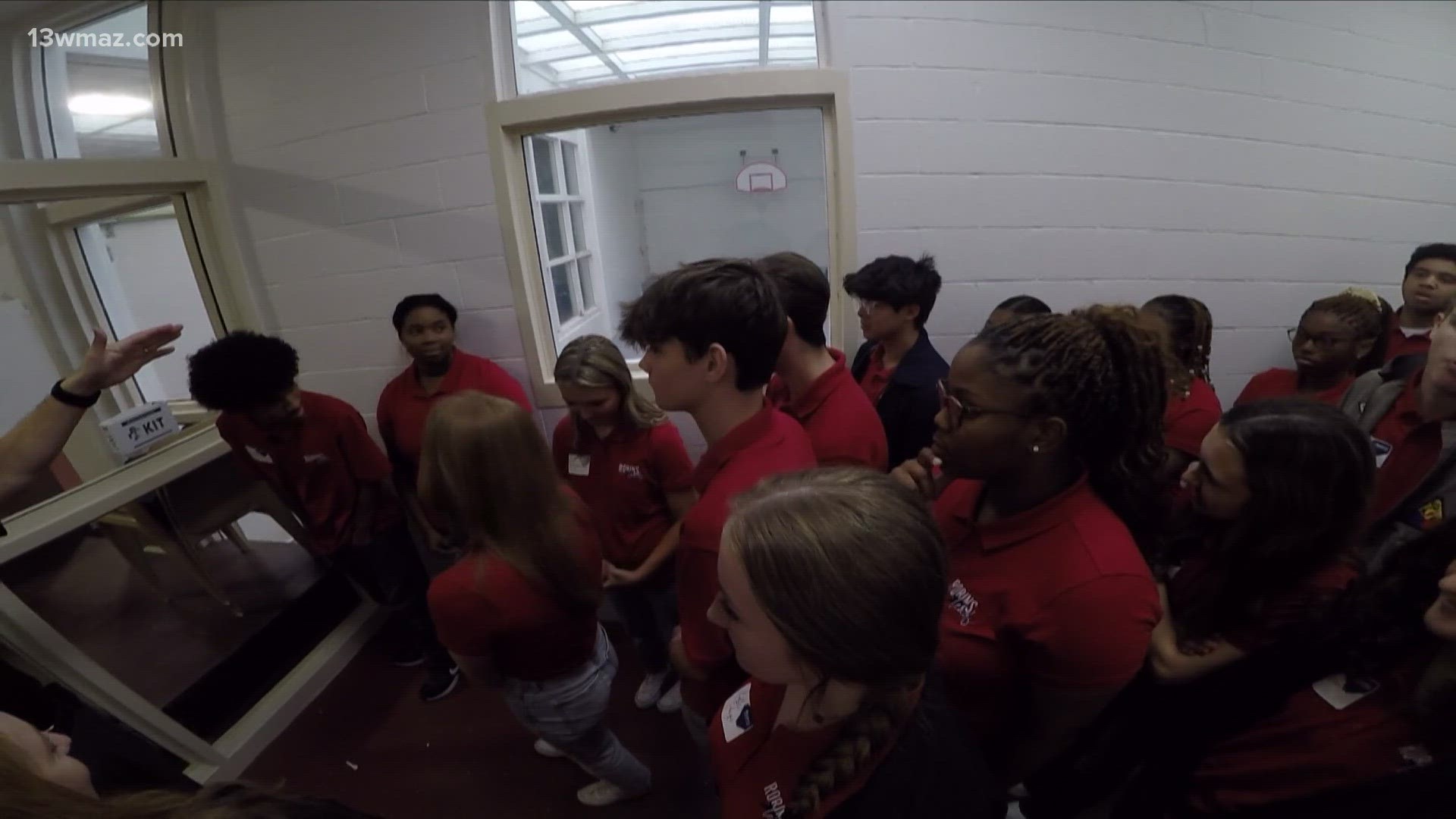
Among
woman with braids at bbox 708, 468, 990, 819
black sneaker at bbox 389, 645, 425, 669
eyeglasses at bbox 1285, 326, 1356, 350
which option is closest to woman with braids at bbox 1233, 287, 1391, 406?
eyeglasses at bbox 1285, 326, 1356, 350

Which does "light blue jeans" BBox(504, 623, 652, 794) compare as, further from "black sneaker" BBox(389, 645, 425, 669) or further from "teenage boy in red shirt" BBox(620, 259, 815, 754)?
"black sneaker" BBox(389, 645, 425, 669)

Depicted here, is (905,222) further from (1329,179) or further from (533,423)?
(1329,179)

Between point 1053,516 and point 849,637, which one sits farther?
point 1053,516

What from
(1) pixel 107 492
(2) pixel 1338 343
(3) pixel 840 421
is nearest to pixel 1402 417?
(2) pixel 1338 343

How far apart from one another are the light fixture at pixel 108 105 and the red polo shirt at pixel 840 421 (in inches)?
107

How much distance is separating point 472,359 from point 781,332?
1.53m

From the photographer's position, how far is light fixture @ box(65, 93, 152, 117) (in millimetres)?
1874

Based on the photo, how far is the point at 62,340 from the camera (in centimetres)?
190

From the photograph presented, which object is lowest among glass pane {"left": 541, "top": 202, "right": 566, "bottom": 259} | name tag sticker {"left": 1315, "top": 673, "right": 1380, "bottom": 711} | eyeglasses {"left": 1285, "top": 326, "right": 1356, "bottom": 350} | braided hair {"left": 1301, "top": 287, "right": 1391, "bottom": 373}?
name tag sticker {"left": 1315, "top": 673, "right": 1380, "bottom": 711}

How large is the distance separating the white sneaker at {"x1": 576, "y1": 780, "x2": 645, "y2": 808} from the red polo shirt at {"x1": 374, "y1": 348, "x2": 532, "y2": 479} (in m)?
1.37

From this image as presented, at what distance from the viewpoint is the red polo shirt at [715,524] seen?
95 centimetres

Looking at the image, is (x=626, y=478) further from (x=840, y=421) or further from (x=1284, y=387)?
(x=1284, y=387)

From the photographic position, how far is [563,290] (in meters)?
2.57

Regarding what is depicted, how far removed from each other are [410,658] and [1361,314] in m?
3.97
